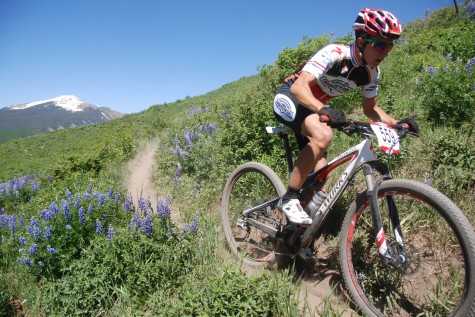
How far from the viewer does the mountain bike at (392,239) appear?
2250mm

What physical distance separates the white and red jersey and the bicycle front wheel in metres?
1.19

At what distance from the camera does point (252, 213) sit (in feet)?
13.4

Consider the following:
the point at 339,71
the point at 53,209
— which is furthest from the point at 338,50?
the point at 53,209

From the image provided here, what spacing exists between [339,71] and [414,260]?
6.12 ft

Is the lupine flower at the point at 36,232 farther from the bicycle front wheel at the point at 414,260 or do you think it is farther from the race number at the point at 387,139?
the race number at the point at 387,139

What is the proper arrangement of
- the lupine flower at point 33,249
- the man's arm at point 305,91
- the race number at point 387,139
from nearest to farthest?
the race number at point 387,139 < the man's arm at point 305,91 < the lupine flower at point 33,249

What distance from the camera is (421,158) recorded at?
405 centimetres

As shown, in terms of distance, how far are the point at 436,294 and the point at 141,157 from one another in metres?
10.2

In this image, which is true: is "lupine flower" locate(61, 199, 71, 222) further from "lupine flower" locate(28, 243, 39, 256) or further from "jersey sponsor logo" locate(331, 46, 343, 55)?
"jersey sponsor logo" locate(331, 46, 343, 55)

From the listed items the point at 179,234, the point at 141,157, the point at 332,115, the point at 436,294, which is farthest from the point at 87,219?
the point at 141,157

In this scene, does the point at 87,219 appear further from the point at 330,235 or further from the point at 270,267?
the point at 330,235

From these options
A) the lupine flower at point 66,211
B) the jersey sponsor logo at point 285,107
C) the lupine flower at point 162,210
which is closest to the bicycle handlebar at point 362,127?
the jersey sponsor logo at point 285,107

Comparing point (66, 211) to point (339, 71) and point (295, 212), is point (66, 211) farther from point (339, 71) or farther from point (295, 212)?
point (339, 71)

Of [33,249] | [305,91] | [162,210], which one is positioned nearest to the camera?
[305,91]
